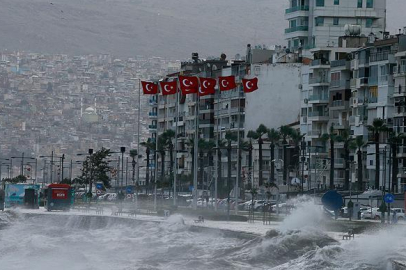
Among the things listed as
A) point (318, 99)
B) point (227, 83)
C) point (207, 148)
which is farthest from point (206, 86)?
point (207, 148)

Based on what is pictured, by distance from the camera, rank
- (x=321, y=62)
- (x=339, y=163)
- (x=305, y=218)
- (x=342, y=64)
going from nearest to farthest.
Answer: (x=305, y=218) → (x=339, y=163) → (x=342, y=64) → (x=321, y=62)

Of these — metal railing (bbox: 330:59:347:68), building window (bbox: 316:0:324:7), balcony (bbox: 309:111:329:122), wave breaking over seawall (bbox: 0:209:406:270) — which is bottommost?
wave breaking over seawall (bbox: 0:209:406:270)

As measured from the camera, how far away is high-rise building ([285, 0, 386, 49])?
508 ft

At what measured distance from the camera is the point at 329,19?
155375 millimetres

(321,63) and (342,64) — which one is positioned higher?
(321,63)

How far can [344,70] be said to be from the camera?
131875mm

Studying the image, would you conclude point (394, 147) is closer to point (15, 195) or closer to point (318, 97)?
point (318, 97)

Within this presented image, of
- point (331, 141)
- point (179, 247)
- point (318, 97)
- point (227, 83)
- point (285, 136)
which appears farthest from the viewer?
point (285, 136)

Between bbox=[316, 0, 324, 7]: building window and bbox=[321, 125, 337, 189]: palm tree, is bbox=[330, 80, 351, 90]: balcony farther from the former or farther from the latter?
bbox=[316, 0, 324, 7]: building window

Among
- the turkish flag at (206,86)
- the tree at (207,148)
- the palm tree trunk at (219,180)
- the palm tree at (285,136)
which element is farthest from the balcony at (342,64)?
the turkish flag at (206,86)

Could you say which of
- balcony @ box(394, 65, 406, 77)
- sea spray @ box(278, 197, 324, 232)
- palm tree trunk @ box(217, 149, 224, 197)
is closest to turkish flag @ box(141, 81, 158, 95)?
balcony @ box(394, 65, 406, 77)

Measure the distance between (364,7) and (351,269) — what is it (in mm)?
109371

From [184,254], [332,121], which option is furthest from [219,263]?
[332,121]

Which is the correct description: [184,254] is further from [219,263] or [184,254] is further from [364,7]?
[364,7]
